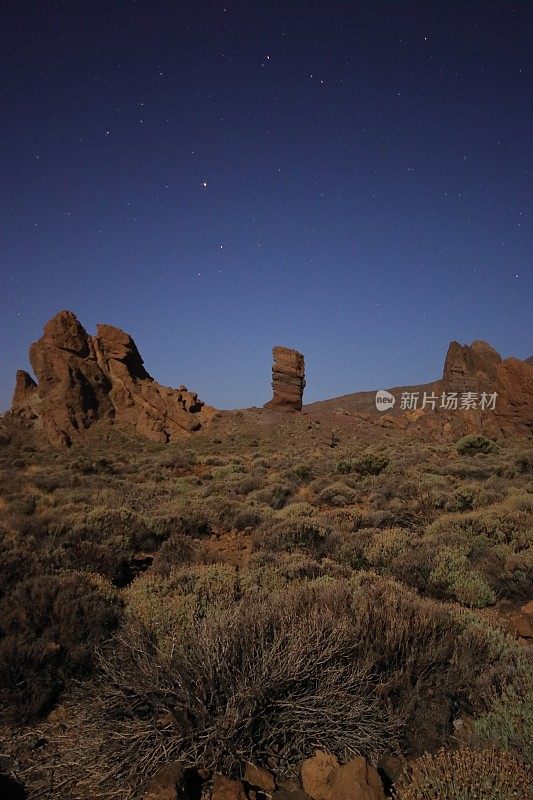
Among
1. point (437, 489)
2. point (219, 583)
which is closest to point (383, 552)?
point (219, 583)

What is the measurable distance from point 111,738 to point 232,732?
2.51 feet

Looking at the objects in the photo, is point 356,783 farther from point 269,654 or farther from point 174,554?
point 174,554

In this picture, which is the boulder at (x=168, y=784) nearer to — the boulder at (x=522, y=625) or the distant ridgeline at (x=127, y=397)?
the boulder at (x=522, y=625)

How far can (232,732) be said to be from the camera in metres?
2.56

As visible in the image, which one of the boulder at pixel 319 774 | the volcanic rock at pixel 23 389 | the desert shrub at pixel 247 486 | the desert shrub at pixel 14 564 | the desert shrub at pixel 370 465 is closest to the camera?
the boulder at pixel 319 774

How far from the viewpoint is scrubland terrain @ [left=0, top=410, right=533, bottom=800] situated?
102 inches

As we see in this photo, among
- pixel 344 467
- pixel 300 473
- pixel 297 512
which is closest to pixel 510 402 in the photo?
pixel 344 467

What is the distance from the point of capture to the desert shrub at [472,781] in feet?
6.41

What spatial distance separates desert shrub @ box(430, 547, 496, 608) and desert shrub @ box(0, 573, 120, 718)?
4.00 metres

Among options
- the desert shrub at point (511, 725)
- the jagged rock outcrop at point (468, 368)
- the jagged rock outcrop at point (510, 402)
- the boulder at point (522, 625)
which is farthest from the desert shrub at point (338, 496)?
the jagged rock outcrop at point (468, 368)

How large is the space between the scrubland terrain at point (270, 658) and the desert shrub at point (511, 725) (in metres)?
0.01

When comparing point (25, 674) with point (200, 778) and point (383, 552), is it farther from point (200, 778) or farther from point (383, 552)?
point (383, 552)

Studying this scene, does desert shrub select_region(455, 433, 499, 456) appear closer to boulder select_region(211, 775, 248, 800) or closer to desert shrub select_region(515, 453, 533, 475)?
desert shrub select_region(515, 453, 533, 475)

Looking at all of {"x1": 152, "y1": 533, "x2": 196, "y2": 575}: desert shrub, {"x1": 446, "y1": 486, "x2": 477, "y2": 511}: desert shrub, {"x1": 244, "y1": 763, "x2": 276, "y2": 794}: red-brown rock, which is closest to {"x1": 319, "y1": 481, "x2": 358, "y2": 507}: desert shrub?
{"x1": 446, "y1": 486, "x2": 477, "y2": 511}: desert shrub
